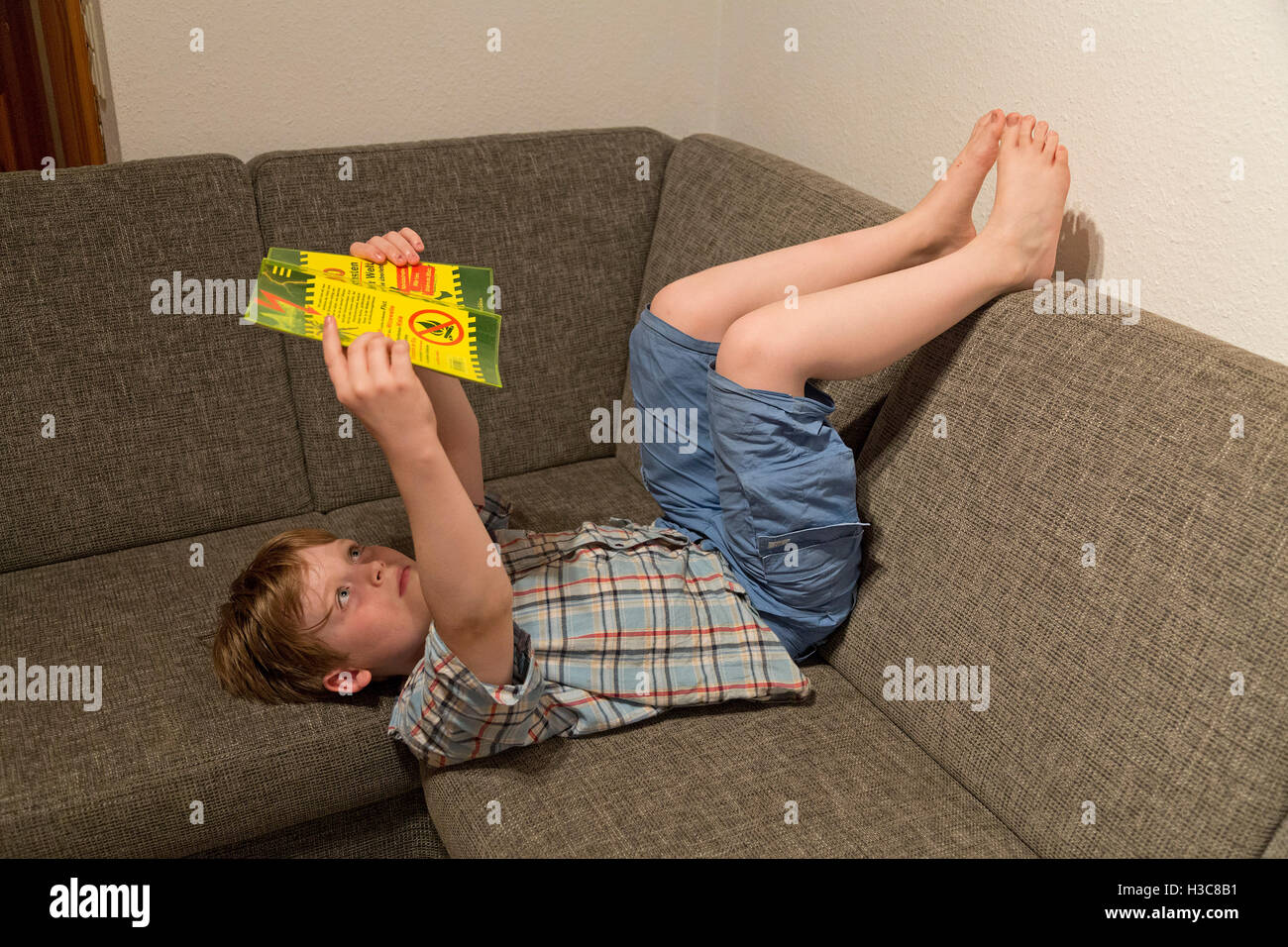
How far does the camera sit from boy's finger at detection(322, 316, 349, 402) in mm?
1087

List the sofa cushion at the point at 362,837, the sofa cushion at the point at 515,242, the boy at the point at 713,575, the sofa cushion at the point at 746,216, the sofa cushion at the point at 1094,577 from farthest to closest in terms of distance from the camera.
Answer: the sofa cushion at the point at 515,242
the sofa cushion at the point at 746,216
the sofa cushion at the point at 362,837
the boy at the point at 713,575
the sofa cushion at the point at 1094,577

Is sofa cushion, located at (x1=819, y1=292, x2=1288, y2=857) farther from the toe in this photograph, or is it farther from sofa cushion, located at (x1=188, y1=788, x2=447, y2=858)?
sofa cushion, located at (x1=188, y1=788, x2=447, y2=858)

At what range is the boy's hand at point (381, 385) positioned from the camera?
108cm

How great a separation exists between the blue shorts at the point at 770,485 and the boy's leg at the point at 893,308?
0.13 feet

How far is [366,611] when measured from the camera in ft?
4.23

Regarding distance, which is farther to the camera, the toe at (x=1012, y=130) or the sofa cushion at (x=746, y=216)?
the sofa cushion at (x=746, y=216)

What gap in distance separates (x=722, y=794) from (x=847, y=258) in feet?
2.24

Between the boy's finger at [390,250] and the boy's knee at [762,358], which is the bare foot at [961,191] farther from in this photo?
the boy's finger at [390,250]
